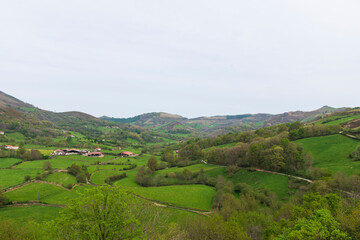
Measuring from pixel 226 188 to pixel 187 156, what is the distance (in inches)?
2426

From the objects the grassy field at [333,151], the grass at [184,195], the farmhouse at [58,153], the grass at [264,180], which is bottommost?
the grass at [184,195]

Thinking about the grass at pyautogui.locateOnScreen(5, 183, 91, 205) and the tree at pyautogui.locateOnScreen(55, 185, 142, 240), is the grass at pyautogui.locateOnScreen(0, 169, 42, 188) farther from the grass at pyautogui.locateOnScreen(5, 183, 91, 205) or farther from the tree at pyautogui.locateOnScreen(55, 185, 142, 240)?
the tree at pyautogui.locateOnScreen(55, 185, 142, 240)

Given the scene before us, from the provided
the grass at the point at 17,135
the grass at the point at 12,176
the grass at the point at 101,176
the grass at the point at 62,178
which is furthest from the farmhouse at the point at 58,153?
the grass at the point at 17,135

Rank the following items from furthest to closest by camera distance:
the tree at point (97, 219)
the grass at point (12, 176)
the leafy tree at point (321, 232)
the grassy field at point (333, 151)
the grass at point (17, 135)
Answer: the grass at point (17, 135) → the grass at point (12, 176) → the grassy field at point (333, 151) → the tree at point (97, 219) → the leafy tree at point (321, 232)

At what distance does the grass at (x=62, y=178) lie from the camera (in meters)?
77.1

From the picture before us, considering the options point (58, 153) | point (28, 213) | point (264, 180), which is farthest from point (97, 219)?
point (58, 153)

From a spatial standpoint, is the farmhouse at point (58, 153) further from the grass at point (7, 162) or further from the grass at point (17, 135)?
the grass at point (17, 135)

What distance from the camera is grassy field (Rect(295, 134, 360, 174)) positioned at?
65769mm

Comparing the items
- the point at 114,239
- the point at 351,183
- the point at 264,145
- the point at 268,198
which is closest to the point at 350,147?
the point at 264,145

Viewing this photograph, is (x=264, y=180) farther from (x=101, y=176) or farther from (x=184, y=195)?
(x=101, y=176)

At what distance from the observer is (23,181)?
72500 millimetres

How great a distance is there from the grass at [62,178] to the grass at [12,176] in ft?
28.0

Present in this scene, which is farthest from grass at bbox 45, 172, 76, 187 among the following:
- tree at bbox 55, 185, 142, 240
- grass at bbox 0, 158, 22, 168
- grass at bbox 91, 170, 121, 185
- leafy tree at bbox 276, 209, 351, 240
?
leafy tree at bbox 276, 209, 351, 240

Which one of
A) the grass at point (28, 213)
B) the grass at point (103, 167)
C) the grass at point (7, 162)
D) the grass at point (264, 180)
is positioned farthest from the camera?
the grass at point (103, 167)
